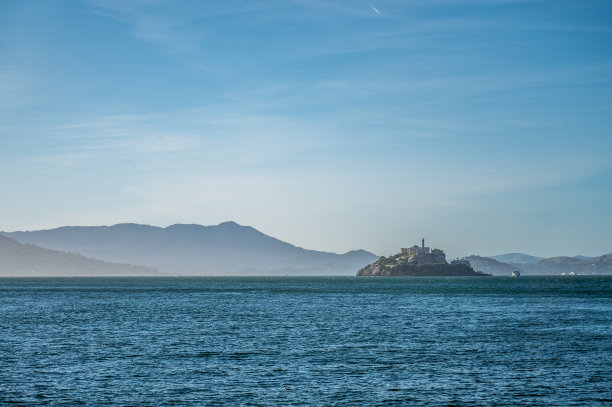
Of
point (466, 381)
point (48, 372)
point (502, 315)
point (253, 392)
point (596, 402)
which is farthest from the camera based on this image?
point (502, 315)

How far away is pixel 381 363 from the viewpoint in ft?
171

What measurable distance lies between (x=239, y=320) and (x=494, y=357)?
4671cm

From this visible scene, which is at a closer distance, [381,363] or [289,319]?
[381,363]

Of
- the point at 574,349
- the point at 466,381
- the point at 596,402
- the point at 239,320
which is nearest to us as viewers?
the point at 596,402

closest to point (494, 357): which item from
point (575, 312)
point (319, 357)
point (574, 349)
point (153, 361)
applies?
point (574, 349)

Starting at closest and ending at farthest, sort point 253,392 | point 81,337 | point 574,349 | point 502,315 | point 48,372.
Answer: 1. point 253,392
2. point 48,372
3. point 574,349
4. point 81,337
5. point 502,315

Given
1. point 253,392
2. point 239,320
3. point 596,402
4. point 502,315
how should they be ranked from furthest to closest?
point 502,315 → point 239,320 → point 253,392 → point 596,402

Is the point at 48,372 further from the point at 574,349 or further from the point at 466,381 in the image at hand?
the point at 574,349

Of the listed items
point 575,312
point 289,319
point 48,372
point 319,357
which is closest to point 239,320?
point 289,319

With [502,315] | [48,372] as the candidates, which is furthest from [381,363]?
[502,315]

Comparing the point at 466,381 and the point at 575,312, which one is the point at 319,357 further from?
the point at 575,312

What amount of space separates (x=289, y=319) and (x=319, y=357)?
3923 centimetres

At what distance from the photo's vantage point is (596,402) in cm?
3875

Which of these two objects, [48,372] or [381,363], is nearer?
[48,372]
